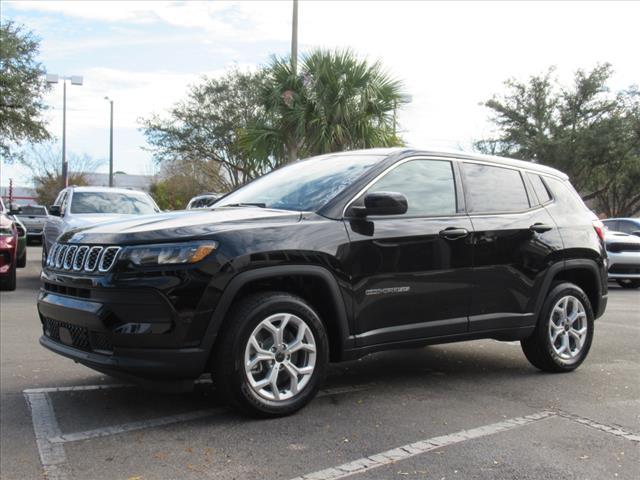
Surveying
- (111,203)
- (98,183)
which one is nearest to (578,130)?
(111,203)

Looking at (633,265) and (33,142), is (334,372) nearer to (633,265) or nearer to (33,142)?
(633,265)

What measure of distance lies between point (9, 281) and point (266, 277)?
8.15m

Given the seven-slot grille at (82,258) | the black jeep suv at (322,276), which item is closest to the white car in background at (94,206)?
the black jeep suv at (322,276)

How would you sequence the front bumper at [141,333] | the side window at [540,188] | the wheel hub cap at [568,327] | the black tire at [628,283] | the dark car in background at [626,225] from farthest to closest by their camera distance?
the dark car in background at [626,225] → the black tire at [628,283] → the side window at [540,188] → the wheel hub cap at [568,327] → the front bumper at [141,333]

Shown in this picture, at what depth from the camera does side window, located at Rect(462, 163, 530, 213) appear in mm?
5414

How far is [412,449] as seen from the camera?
3859 millimetres

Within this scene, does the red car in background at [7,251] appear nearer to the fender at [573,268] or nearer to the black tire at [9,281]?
the black tire at [9,281]

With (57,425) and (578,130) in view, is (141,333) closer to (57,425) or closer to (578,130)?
(57,425)

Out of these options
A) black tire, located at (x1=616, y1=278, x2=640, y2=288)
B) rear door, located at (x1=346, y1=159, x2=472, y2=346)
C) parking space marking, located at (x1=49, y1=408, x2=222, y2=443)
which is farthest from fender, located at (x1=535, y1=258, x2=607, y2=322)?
black tire, located at (x1=616, y1=278, x2=640, y2=288)

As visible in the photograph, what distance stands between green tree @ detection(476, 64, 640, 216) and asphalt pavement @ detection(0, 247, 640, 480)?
28034 mm

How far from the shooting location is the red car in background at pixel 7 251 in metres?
10.4

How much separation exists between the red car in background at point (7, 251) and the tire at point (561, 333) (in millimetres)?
7805

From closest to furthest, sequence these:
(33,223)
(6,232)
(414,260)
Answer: (414,260) < (6,232) < (33,223)

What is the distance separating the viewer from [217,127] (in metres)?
33.8
